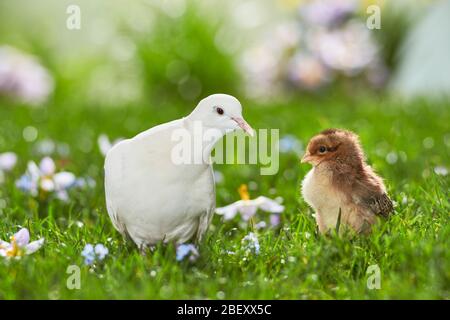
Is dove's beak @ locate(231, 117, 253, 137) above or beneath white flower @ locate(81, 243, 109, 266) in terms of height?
above

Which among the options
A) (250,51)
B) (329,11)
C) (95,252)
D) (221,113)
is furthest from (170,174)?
(250,51)

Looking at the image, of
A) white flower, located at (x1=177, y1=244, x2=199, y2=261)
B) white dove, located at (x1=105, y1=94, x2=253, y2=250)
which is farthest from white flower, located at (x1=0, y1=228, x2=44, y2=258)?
white flower, located at (x1=177, y1=244, x2=199, y2=261)

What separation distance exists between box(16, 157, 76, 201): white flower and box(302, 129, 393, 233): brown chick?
3.94 feet

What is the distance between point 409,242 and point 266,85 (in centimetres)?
523

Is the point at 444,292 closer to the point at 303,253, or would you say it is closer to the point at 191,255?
the point at 303,253

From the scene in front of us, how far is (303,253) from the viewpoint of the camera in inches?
88.4

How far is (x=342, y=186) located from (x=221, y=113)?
43cm

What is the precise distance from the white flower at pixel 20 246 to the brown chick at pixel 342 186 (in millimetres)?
831

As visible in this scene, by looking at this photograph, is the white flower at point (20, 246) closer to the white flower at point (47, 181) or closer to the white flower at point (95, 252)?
the white flower at point (95, 252)

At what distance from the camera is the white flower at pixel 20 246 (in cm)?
225

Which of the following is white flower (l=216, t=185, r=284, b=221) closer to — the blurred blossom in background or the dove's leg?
the dove's leg

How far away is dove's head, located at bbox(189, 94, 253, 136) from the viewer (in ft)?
7.22
